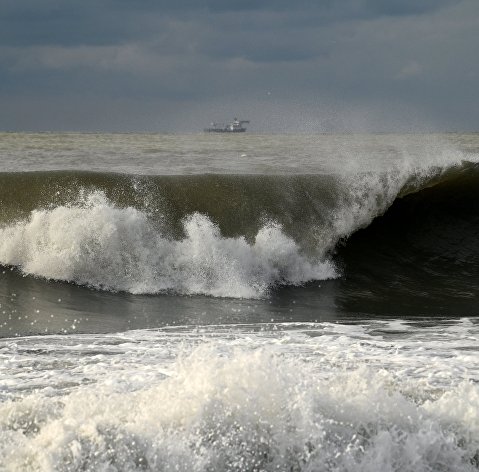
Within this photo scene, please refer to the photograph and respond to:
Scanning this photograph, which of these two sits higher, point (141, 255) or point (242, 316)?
point (141, 255)

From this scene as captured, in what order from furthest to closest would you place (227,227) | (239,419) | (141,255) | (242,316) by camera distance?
1. (227,227)
2. (141,255)
3. (242,316)
4. (239,419)

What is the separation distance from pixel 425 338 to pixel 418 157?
825cm

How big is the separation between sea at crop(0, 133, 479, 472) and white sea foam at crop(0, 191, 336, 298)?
0.09ft

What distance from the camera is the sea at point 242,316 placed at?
409cm

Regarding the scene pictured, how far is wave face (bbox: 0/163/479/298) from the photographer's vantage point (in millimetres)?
10203

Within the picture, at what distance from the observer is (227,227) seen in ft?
37.6

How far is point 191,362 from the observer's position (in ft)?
15.7

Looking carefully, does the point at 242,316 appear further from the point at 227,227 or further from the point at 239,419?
the point at 239,419

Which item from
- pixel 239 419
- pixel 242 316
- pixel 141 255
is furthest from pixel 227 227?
pixel 239 419

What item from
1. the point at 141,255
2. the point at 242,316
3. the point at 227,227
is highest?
the point at 227,227

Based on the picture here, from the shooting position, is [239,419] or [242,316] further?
[242,316]

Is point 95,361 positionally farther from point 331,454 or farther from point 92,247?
point 92,247

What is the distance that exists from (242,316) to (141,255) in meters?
2.44

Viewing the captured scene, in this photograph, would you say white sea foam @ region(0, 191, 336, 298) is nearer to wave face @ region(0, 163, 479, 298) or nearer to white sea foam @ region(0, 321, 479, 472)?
wave face @ region(0, 163, 479, 298)
